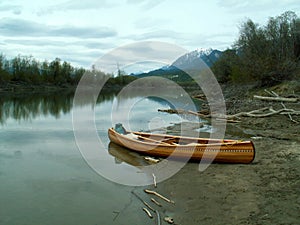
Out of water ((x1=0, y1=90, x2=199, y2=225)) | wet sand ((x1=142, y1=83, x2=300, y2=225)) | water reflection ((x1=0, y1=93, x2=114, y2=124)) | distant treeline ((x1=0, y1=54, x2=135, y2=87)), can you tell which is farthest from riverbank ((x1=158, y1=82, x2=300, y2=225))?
distant treeline ((x1=0, y1=54, x2=135, y2=87))

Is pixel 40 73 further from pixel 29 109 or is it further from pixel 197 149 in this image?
pixel 197 149

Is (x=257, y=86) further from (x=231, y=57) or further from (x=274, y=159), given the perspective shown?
(x=274, y=159)

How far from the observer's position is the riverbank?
6.54 meters

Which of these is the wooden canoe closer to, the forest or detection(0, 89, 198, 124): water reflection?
detection(0, 89, 198, 124): water reflection

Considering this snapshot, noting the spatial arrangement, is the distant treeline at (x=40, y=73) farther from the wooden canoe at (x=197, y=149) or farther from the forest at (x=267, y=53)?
the wooden canoe at (x=197, y=149)

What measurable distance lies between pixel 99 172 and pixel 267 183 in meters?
5.95

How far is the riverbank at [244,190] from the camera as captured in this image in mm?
Answer: 6539

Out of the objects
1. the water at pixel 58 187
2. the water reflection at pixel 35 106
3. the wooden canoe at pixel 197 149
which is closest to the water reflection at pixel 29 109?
the water reflection at pixel 35 106

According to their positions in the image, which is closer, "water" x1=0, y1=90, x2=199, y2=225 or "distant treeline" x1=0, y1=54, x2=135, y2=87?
"water" x1=0, y1=90, x2=199, y2=225

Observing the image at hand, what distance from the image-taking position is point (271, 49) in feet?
121

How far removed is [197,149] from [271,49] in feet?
101

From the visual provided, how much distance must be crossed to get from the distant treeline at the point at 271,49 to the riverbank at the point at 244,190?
2128 cm

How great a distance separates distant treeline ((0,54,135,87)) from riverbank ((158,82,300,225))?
176 ft

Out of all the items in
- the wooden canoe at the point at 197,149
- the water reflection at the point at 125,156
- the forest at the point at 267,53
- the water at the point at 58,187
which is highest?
the forest at the point at 267,53
